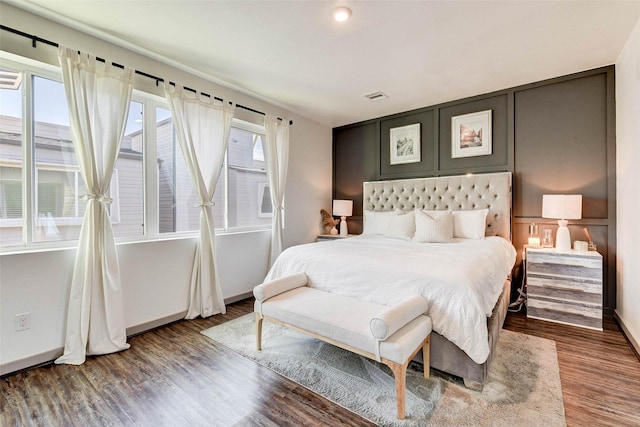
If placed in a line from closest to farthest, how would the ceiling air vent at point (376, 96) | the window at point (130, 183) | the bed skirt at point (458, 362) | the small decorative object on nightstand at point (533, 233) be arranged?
the bed skirt at point (458, 362)
the window at point (130, 183)
the small decorative object on nightstand at point (533, 233)
the ceiling air vent at point (376, 96)

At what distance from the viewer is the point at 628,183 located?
2.55 meters

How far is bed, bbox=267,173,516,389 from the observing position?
1.82 metres

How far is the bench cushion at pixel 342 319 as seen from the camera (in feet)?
5.32

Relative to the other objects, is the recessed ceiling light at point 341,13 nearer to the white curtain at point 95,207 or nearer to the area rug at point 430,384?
the white curtain at point 95,207

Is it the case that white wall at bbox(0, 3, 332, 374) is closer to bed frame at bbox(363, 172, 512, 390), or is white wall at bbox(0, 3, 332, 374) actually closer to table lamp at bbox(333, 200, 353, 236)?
Answer: table lamp at bbox(333, 200, 353, 236)

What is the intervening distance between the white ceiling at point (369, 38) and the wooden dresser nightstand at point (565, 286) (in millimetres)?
2002

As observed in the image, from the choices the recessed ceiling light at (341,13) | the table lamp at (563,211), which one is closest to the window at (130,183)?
the recessed ceiling light at (341,13)

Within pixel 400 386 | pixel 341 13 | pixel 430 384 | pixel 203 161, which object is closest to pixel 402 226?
pixel 430 384

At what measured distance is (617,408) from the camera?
5.42ft

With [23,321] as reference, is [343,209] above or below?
above

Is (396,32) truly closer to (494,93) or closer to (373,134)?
(494,93)

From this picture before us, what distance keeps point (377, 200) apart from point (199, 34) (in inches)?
128

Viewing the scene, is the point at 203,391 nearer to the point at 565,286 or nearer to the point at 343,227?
the point at 343,227

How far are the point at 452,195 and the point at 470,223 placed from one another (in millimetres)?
598
